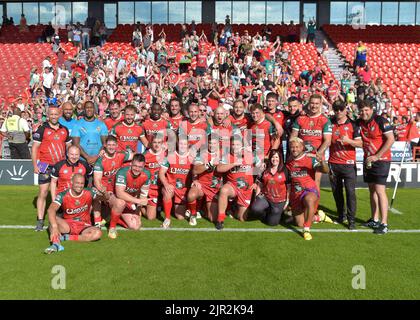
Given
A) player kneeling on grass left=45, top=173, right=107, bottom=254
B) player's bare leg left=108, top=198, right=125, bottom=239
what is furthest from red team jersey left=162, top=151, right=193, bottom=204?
player kneeling on grass left=45, top=173, right=107, bottom=254

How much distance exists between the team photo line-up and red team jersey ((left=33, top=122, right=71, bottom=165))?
16 millimetres

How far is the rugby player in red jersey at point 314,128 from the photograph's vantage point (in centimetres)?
684

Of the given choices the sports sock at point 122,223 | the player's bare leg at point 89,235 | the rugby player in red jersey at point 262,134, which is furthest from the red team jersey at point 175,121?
the player's bare leg at point 89,235

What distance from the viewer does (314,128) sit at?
276 inches

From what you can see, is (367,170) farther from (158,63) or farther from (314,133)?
(158,63)

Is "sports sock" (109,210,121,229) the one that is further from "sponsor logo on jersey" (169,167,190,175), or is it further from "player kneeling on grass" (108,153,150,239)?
"sponsor logo on jersey" (169,167,190,175)

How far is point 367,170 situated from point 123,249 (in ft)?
12.8

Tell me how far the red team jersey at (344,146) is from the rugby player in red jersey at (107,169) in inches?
135

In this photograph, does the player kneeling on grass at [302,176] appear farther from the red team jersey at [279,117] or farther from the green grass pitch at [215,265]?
the red team jersey at [279,117]

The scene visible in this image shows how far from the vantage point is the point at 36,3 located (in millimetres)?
27906

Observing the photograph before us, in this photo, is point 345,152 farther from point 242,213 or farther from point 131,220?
point 131,220

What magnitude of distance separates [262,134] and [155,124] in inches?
78.4

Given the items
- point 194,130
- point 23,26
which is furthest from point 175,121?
point 23,26

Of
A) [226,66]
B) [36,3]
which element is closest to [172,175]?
[226,66]
